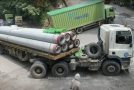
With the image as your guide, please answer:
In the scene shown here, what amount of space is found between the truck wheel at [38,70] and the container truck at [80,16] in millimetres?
12050

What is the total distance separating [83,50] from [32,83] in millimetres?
3840

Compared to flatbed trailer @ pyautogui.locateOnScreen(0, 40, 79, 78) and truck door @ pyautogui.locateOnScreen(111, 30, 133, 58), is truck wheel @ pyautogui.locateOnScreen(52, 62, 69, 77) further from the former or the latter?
truck door @ pyautogui.locateOnScreen(111, 30, 133, 58)

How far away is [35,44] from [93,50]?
3491 millimetres

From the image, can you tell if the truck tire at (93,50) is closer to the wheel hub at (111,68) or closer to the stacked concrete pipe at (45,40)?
the stacked concrete pipe at (45,40)

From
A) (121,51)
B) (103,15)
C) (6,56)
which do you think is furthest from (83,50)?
(103,15)

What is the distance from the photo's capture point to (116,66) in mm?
17031

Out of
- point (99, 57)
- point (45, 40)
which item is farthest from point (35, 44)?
point (99, 57)

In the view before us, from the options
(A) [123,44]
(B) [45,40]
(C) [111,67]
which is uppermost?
(B) [45,40]

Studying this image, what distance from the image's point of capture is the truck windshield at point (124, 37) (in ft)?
54.2

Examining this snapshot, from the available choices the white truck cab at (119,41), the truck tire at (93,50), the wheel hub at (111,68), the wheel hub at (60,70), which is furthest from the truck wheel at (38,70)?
the white truck cab at (119,41)

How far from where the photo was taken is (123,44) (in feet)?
54.6

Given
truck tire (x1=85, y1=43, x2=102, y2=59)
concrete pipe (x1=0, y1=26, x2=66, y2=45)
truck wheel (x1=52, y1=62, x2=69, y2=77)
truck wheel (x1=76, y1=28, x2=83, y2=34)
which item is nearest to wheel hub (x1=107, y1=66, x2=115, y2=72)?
truck tire (x1=85, y1=43, x2=102, y2=59)

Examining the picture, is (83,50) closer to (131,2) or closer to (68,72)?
(68,72)

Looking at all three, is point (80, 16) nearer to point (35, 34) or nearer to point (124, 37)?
point (35, 34)
